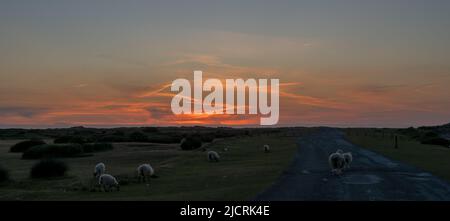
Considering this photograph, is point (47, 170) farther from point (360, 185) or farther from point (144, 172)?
point (360, 185)

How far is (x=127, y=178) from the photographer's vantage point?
31094mm

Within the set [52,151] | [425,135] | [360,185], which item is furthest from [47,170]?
[425,135]

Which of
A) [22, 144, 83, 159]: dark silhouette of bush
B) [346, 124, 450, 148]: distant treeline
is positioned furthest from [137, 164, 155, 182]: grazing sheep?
[346, 124, 450, 148]: distant treeline

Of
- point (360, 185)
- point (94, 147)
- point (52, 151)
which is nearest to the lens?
point (360, 185)

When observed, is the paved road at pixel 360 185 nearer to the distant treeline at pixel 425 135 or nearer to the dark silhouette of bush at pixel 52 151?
the dark silhouette of bush at pixel 52 151

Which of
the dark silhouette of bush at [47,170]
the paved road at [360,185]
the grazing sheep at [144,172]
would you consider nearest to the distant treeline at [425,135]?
the paved road at [360,185]

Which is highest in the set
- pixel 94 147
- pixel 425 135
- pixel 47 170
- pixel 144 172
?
pixel 425 135

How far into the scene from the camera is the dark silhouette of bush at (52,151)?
184 ft

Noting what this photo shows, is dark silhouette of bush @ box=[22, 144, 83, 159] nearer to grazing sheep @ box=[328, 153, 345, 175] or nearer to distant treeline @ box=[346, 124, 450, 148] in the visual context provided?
grazing sheep @ box=[328, 153, 345, 175]

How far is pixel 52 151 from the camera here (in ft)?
190
